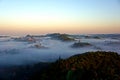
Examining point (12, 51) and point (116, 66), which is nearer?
point (116, 66)

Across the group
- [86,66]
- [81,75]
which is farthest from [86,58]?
[81,75]

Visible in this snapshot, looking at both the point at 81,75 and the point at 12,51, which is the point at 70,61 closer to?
the point at 81,75

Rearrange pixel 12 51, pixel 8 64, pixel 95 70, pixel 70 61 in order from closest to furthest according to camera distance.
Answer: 1. pixel 95 70
2. pixel 70 61
3. pixel 8 64
4. pixel 12 51

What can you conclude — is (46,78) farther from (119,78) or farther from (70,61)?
(119,78)

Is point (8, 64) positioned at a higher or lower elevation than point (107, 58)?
lower

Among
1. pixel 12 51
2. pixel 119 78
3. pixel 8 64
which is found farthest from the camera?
pixel 12 51

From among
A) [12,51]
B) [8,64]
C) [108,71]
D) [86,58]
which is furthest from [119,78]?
[12,51]
